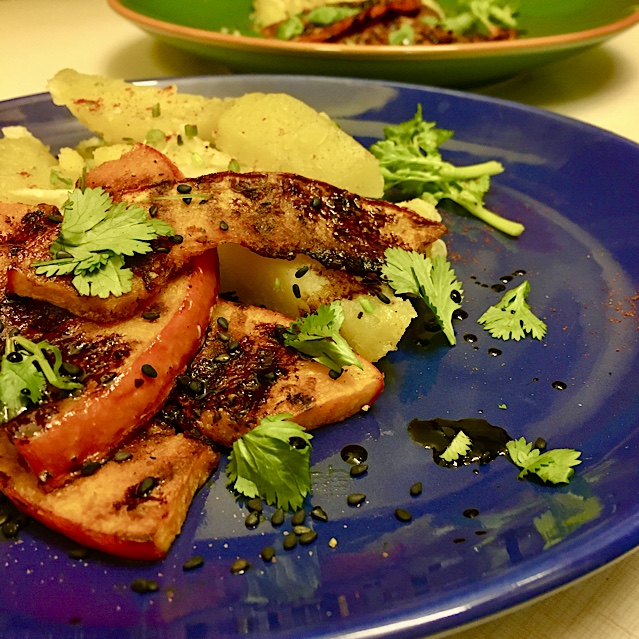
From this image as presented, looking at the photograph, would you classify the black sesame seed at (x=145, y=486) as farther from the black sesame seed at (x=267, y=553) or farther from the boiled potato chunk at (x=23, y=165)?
the boiled potato chunk at (x=23, y=165)

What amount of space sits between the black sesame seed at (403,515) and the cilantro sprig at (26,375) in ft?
2.59

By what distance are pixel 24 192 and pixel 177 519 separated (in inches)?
50.6

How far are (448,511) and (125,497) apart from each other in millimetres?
744

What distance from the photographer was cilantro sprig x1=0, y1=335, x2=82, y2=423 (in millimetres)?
1458

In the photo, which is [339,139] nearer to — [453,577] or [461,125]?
[461,125]

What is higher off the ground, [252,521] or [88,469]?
[88,469]

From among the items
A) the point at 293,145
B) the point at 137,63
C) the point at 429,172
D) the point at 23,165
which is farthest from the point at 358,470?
the point at 137,63

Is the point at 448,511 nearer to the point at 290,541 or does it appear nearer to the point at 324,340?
the point at 290,541

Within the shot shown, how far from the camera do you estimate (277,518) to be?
60.4 inches

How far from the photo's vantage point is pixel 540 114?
9.64ft

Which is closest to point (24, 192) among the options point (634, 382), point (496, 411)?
point (496, 411)

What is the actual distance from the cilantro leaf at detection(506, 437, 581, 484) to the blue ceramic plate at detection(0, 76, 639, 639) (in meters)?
0.02

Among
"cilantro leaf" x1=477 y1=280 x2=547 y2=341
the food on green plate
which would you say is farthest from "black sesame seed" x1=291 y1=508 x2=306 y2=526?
the food on green plate

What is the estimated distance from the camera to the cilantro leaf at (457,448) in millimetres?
1691
